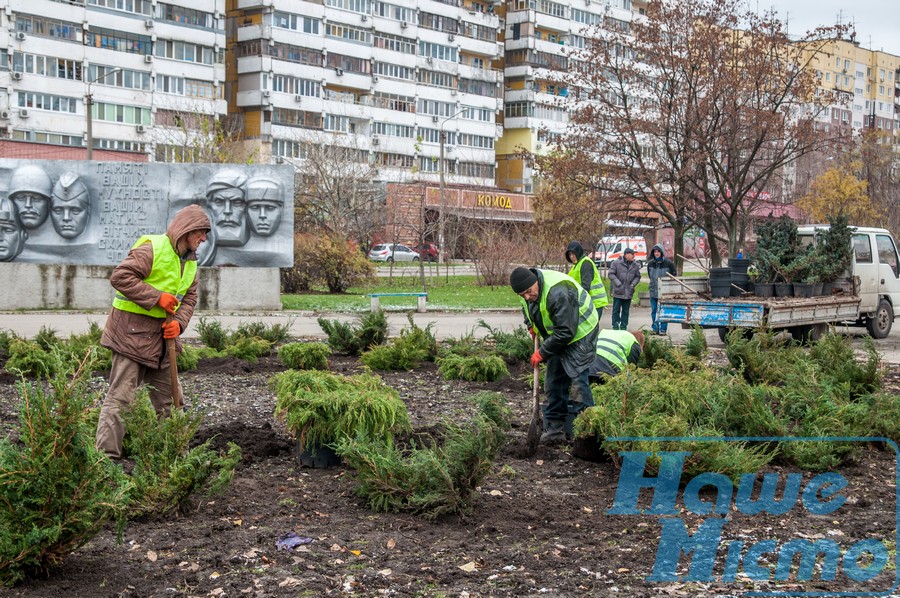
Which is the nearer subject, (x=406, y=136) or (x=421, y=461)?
(x=421, y=461)

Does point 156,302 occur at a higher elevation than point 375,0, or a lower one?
lower

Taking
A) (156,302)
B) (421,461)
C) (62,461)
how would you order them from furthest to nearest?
1. (156,302)
2. (421,461)
3. (62,461)

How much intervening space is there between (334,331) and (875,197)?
2079 inches

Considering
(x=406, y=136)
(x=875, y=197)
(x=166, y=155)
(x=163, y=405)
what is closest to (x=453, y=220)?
(x=166, y=155)

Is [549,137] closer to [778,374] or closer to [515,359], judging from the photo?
[515,359]

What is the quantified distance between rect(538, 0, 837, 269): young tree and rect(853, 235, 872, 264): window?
884cm

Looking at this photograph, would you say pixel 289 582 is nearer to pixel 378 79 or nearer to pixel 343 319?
pixel 343 319

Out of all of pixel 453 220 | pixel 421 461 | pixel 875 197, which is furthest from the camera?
pixel 875 197

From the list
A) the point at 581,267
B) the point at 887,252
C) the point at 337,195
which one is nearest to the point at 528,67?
the point at 337,195

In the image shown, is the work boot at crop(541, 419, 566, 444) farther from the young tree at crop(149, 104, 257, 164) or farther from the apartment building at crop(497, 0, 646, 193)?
the apartment building at crop(497, 0, 646, 193)

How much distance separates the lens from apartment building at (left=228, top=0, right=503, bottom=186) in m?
69.1

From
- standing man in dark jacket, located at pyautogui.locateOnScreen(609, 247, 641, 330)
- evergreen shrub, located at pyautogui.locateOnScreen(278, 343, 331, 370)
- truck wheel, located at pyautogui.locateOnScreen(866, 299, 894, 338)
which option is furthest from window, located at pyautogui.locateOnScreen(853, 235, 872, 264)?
evergreen shrub, located at pyautogui.locateOnScreen(278, 343, 331, 370)

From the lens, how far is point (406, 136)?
7769cm

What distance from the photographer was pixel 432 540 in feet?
18.6
